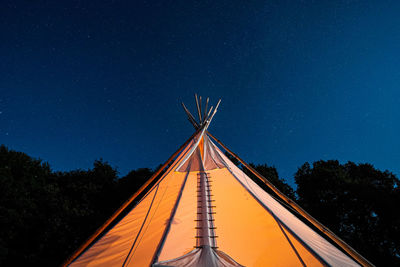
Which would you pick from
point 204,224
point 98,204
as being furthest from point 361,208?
point 98,204

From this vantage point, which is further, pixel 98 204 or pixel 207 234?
pixel 98 204

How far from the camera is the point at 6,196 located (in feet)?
25.7

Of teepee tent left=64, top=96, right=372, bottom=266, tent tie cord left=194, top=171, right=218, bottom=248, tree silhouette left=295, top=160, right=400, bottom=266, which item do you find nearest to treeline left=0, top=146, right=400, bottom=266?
tree silhouette left=295, top=160, right=400, bottom=266

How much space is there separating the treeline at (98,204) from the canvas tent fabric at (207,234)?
7.86m

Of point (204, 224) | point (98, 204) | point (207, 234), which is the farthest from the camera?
point (98, 204)

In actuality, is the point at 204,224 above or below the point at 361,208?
below

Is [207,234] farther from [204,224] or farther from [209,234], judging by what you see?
[204,224]

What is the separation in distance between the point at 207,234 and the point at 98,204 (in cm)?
1114

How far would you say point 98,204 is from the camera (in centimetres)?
1041

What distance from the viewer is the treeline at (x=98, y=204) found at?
741 centimetres

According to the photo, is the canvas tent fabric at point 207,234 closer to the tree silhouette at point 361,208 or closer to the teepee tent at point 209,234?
the teepee tent at point 209,234

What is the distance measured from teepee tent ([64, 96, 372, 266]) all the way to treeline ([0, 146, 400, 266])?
782 cm

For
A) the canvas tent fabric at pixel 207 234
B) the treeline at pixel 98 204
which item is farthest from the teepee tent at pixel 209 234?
the treeline at pixel 98 204

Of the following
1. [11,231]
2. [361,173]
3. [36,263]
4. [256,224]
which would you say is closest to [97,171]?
[11,231]
